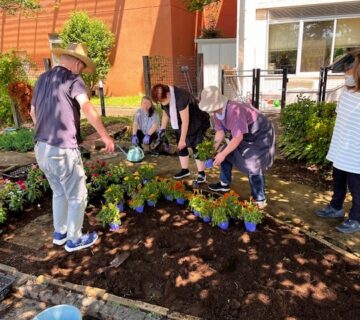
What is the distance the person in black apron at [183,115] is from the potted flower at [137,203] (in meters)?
1.05

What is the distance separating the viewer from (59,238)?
3527mm

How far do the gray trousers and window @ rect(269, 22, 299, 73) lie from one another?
964 cm

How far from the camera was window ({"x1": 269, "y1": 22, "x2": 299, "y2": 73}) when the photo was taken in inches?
434

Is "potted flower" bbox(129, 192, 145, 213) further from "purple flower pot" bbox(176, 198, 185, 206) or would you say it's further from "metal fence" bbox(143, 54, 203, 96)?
"metal fence" bbox(143, 54, 203, 96)

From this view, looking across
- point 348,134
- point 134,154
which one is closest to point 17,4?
→ point 134,154

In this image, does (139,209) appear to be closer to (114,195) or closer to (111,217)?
(114,195)

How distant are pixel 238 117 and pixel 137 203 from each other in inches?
60.0

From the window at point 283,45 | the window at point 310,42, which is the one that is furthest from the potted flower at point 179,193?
the window at point 310,42

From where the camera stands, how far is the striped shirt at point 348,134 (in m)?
3.21

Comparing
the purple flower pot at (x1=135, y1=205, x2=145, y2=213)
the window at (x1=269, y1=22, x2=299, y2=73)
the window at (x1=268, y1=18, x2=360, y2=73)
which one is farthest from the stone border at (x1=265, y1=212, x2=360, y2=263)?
the window at (x1=268, y1=18, x2=360, y2=73)

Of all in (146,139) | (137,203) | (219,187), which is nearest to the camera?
(137,203)

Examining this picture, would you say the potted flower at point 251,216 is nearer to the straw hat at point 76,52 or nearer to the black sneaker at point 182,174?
the black sneaker at point 182,174

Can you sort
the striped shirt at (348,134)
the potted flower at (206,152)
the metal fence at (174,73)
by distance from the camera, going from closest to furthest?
1. the striped shirt at (348,134)
2. the potted flower at (206,152)
3. the metal fence at (174,73)

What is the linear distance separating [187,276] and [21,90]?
278 inches
